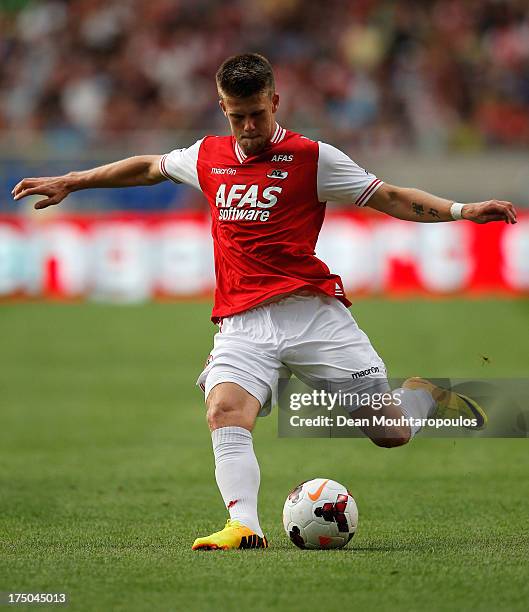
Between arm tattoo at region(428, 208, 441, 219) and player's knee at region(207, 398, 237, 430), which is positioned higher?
arm tattoo at region(428, 208, 441, 219)

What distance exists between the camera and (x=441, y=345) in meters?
16.0

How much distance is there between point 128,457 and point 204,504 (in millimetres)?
2189

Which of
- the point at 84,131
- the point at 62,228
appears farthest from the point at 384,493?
the point at 84,131

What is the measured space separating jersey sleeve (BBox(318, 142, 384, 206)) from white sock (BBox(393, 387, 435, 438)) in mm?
980

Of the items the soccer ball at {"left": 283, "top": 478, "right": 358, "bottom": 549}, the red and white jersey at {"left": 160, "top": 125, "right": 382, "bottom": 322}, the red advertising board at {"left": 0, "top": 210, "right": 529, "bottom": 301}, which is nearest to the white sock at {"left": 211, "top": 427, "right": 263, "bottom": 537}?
the soccer ball at {"left": 283, "top": 478, "right": 358, "bottom": 549}

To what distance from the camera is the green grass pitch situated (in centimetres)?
482

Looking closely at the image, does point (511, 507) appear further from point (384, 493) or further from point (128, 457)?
point (128, 457)

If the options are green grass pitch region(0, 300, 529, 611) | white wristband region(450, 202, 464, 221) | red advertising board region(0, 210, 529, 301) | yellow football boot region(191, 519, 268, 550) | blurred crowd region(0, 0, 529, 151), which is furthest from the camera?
blurred crowd region(0, 0, 529, 151)

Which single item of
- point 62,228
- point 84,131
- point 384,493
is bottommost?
point 384,493

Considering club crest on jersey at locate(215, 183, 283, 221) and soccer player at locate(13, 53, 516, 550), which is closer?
soccer player at locate(13, 53, 516, 550)

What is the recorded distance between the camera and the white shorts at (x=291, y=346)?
19.6 feet

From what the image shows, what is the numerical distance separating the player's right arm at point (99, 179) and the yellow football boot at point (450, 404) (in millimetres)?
1687

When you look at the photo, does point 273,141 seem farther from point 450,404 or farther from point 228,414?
point 450,404

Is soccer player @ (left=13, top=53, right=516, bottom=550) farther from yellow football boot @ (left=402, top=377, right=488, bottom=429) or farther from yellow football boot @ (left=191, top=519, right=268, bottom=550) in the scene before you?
yellow football boot @ (left=191, top=519, right=268, bottom=550)
